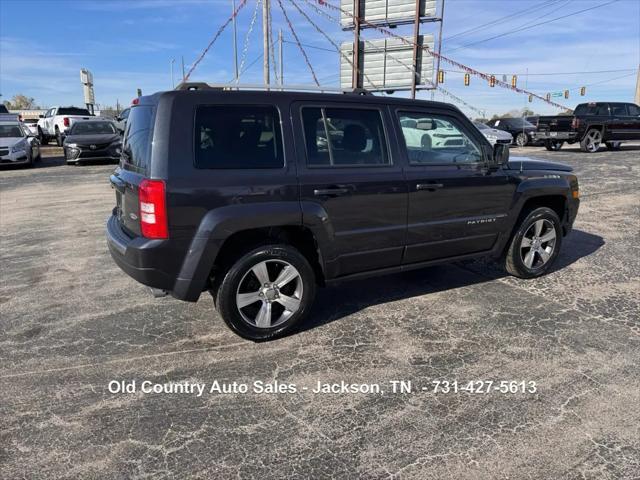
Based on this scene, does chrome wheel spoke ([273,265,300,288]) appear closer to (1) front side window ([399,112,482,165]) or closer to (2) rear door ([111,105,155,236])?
(2) rear door ([111,105,155,236])

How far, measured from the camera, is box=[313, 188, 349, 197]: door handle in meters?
3.57

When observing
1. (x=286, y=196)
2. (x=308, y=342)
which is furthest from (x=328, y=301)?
(x=286, y=196)

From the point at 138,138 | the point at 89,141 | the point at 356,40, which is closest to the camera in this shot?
the point at 138,138

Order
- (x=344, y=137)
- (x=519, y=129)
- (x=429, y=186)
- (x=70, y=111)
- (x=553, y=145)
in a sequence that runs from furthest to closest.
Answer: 1. (x=70, y=111)
2. (x=519, y=129)
3. (x=553, y=145)
4. (x=429, y=186)
5. (x=344, y=137)

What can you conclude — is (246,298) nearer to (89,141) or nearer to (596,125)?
(89,141)

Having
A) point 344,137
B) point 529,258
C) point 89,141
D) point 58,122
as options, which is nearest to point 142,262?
point 344,137

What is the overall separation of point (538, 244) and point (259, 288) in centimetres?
307

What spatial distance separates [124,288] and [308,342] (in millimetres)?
2197

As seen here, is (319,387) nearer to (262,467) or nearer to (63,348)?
(262,467)

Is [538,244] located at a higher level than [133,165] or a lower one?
lower

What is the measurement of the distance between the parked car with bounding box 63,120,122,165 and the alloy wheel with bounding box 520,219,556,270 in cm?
1427

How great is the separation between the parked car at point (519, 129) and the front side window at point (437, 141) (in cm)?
2098

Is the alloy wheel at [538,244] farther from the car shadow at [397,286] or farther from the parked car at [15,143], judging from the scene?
the parked car at [15,143]

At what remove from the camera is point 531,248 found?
4.94m
